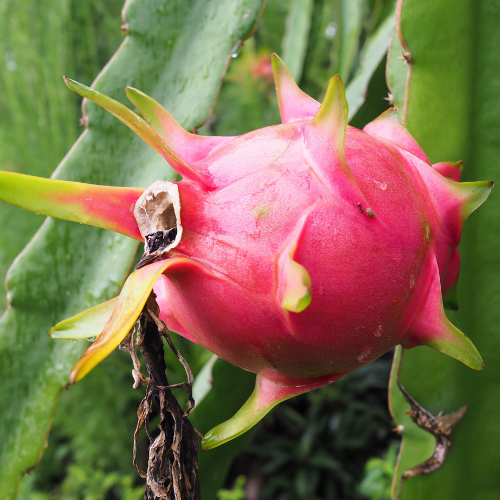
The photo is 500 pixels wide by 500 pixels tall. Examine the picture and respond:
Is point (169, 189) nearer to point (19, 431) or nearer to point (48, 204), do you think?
point (48, 204)

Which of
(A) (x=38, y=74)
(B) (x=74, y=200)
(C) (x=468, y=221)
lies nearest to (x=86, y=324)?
(B) (x=74, y=200)

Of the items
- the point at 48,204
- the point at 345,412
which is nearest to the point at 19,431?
the point at 48,204

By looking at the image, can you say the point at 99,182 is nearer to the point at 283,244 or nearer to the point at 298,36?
the point at 283,244

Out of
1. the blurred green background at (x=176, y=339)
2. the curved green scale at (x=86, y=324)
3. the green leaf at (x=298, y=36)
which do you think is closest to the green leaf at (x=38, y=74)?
the blurred green background at (x=176, y=339)

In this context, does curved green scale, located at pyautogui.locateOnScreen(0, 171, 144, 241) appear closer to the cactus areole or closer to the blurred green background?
the cactus areole

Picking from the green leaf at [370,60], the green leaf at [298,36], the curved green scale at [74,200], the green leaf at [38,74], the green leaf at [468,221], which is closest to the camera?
the curved green scale at [74,200]

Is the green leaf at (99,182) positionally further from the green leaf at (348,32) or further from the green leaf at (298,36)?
the green leaf at (298,36)

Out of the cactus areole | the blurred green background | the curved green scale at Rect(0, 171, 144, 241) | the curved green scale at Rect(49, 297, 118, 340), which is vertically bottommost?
the blurred green background

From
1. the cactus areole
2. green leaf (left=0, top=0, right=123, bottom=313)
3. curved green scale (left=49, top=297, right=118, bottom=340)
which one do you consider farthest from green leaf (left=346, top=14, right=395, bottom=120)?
green leaf (left=0, top=0, right=123, bottom=313)
